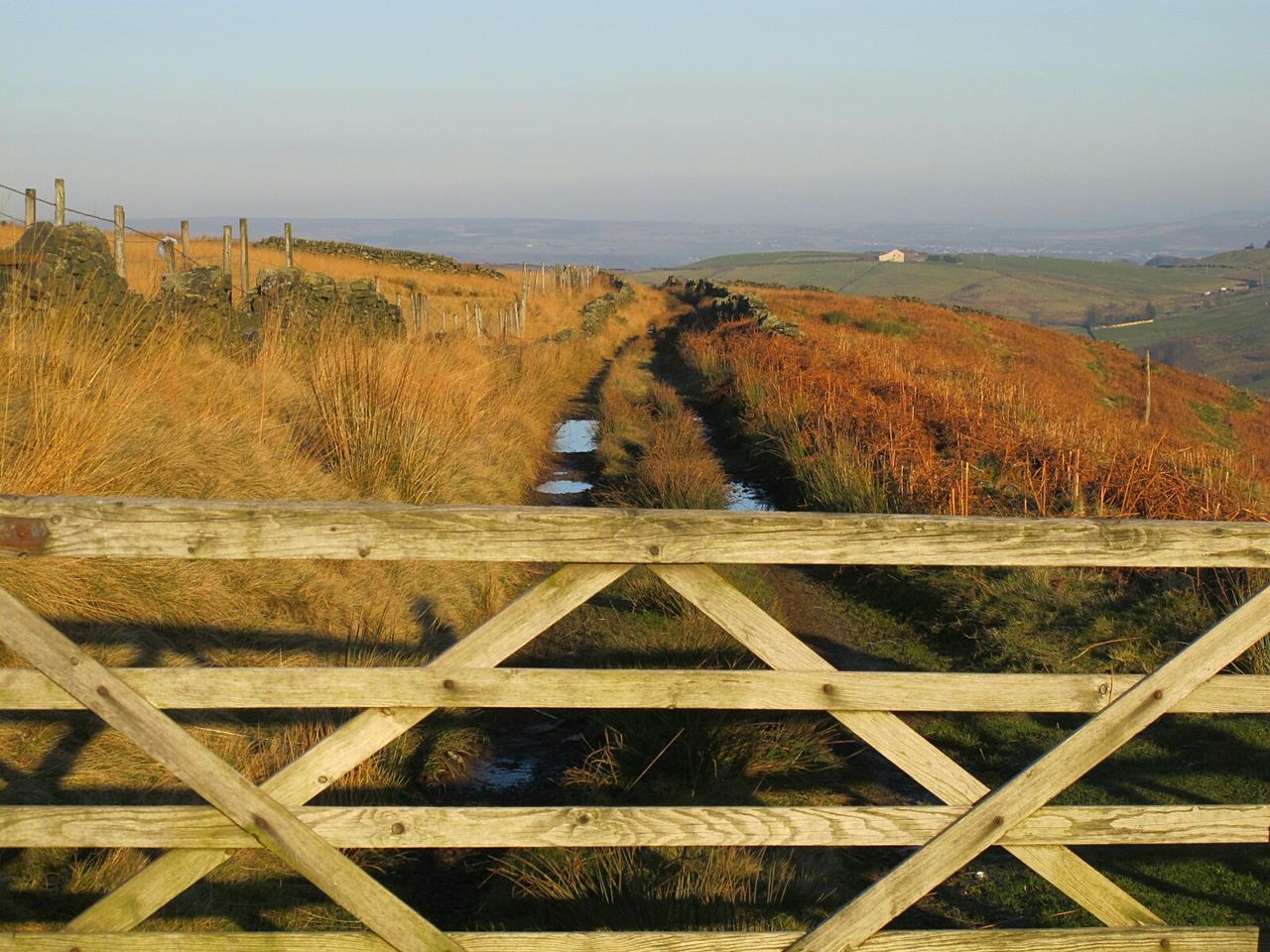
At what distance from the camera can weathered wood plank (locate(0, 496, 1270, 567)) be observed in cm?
281

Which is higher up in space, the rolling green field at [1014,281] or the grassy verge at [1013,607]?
the rolling green field at [1014,281]

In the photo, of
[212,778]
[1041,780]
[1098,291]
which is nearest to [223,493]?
[212,778]

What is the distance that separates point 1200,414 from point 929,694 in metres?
26.9

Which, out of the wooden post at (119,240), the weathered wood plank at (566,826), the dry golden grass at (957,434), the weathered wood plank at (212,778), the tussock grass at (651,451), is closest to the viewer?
the weathered wood plank at (212,778)

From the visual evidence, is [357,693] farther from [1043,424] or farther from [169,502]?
[1043,424]

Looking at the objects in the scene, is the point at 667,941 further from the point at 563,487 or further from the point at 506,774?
the point at 563,487

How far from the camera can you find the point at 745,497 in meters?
11.8

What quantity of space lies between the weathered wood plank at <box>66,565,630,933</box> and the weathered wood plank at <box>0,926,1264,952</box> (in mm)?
86

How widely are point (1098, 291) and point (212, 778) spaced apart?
447 ft

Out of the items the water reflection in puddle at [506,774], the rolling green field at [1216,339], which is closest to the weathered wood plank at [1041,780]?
the water reflection in puddle at [506,774]

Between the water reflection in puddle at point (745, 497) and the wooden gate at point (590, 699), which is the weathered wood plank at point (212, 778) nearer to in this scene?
the wooden gate at point (590, 699)

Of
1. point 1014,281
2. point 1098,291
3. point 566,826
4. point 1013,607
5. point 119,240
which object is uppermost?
point 1014,281

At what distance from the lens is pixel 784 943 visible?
10.1ft

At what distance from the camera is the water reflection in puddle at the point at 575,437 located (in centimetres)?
1466
